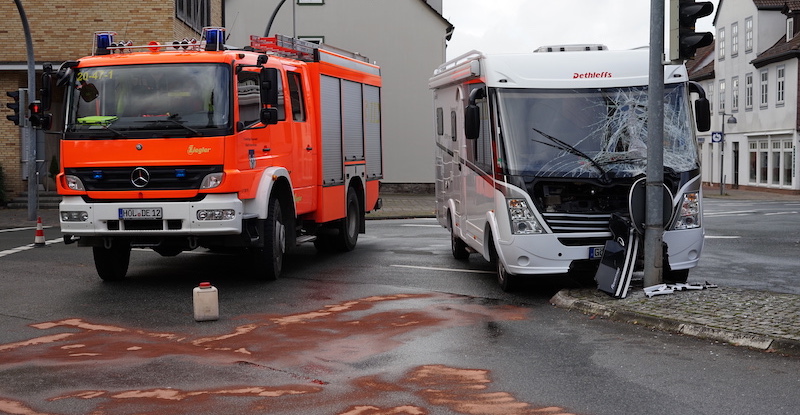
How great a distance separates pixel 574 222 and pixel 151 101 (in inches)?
195

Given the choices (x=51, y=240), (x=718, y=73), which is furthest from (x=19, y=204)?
(x=718, y=73)

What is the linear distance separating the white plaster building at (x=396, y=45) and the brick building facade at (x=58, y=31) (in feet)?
40.2

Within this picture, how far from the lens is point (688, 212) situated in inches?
459

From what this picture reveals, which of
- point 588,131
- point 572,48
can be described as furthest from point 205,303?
point 572,48

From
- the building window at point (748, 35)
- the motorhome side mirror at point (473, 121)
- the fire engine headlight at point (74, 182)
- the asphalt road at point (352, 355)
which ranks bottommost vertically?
the asphalt road at point (352, 355)

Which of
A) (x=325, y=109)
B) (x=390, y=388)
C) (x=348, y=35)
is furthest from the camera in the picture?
(x=348, y=35)

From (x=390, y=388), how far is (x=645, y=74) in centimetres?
611

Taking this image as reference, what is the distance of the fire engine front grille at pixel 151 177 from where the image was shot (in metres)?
12.1

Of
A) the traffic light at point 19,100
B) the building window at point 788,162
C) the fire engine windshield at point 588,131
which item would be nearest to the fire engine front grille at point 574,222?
the fire engine windshield at point 588,131

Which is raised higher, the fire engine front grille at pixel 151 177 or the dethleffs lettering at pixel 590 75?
the dethleffs lettering at pixel 590 75

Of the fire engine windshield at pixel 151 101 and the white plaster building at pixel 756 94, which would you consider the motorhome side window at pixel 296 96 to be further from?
the white plaster building at pixel 756 94

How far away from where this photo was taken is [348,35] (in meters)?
44.0

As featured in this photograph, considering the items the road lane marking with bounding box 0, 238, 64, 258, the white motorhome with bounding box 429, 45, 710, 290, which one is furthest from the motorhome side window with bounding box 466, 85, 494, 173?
the road lane marking with bounding box 0, 238, 64, 258

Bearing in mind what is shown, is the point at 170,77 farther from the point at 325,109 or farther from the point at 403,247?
the point at 403,247
